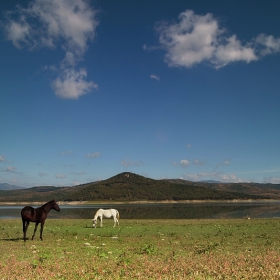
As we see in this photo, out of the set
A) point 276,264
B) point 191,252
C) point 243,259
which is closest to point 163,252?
point 191,252

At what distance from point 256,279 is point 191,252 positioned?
16.9 ft

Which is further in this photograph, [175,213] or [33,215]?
[175,213]

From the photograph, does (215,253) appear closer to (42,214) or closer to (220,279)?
(220,279)

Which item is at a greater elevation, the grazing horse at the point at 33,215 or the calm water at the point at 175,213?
the grazing horse at the point at 33,215

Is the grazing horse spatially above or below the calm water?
above

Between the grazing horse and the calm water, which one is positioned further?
the calm water

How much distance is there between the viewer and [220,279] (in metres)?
8.76

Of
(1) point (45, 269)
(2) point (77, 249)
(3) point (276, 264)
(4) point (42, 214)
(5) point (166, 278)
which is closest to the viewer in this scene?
(5) point (166, 278)

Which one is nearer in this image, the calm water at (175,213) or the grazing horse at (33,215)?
the grazing horse at (33,215)

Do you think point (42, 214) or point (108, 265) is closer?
point (108, 265)

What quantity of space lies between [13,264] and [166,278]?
594cm

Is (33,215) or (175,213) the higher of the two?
(33,215)

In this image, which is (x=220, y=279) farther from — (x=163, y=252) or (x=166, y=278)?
(x=163, y=252)

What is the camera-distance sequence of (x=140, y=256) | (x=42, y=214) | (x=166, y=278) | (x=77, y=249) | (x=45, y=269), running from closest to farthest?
1. (x=166, y=278)
2. (x=45, y=269)
3. (x=140, y=256)
4. (x=77, y=249)
5. (x=42, y=214)
